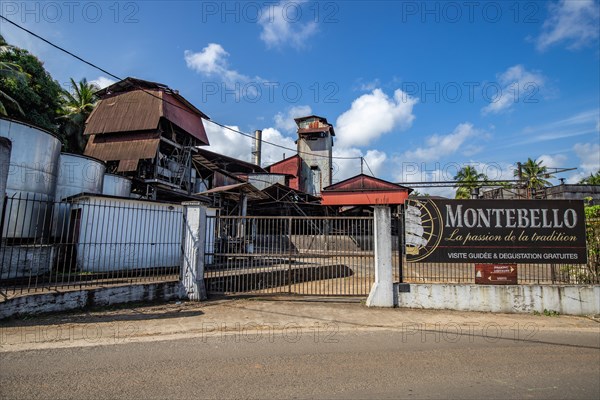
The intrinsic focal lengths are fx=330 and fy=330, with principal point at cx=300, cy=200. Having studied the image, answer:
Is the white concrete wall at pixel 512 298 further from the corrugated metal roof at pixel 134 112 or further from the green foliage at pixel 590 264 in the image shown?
the corrugated metal roof at pixel 134 112

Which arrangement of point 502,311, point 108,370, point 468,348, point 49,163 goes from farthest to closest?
point 49,163 → point 502,311 → point 468,348 → point 108,370

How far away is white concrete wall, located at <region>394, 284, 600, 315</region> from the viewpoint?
8109mm

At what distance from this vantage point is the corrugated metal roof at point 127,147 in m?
20.8

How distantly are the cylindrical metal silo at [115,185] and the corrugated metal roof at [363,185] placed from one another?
1417 centimetres

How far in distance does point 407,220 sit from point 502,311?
3.14 meters

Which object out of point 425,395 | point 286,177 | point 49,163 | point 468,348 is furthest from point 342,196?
point 425,395

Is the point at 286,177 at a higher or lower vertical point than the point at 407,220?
higher

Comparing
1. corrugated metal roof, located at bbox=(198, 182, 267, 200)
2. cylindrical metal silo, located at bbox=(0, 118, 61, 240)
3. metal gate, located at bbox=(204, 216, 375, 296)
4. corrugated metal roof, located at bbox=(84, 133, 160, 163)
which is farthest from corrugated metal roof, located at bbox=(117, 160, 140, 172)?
metal gate, located at bbox=(204, 216, 375, 296)

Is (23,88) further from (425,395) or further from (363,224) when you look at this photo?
(425,395)

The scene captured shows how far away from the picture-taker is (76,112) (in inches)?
1131

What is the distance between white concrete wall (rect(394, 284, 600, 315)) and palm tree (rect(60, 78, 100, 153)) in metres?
30.7

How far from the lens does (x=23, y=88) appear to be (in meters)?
21.2

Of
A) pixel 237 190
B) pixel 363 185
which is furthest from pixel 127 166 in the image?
pixel 363 185

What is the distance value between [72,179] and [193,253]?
7.77 metres
